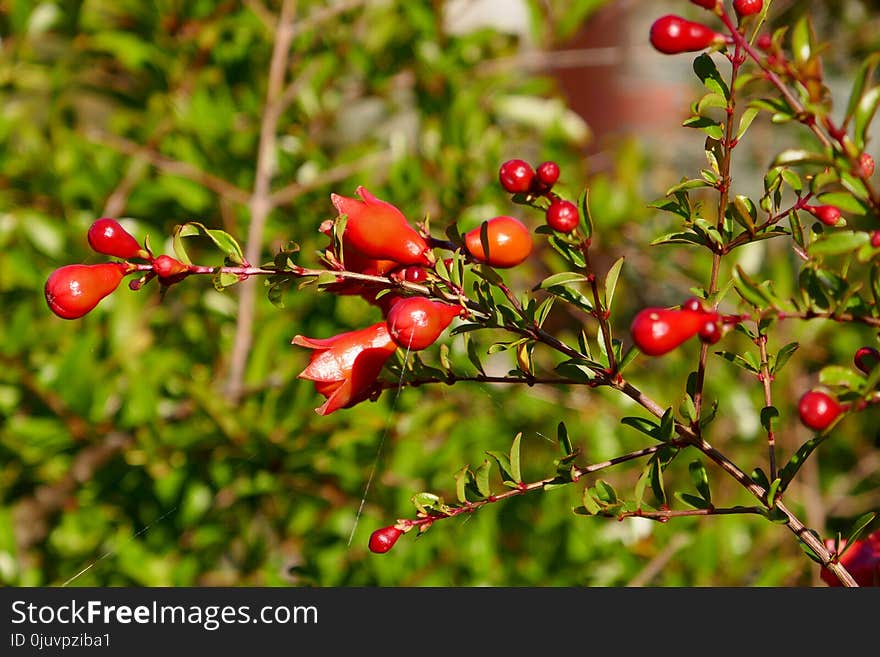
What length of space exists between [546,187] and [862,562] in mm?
293

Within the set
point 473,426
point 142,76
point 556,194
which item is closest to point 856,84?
point 556,194

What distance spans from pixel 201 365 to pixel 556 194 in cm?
81

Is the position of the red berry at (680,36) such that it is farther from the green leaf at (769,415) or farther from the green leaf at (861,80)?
the green leaf at (769,415)

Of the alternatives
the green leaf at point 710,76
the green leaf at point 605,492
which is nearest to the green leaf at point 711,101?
the green leaf at point 710,76

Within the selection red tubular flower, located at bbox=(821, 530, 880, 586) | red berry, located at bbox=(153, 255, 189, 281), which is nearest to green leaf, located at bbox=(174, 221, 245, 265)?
red berry, located at bbox=(153, 255, 189, 281)

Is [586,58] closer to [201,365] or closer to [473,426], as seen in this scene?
[473,426]

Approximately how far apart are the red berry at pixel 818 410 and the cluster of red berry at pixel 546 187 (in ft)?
0.49

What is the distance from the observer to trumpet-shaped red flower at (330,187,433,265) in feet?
1.66

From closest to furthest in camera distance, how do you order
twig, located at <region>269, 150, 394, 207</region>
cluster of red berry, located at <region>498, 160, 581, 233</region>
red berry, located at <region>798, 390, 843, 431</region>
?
red berry, located at <region>798, 390, 843, 431</region> < cluster of red berry, located at <region>498, 160, 581, 233</region> < twig, located at <region>269, 150, 394, 207</region>

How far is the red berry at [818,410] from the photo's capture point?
0.38 m

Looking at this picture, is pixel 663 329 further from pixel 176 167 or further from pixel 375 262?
pixel 176 167

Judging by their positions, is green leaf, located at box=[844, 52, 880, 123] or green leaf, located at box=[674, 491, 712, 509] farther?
green leaf, located at box=[674, 491, 712, 509]

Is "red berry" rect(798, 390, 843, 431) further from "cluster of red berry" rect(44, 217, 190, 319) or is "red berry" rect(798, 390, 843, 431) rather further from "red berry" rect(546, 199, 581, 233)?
"cluster of red berry" rect(44, 217, 190, 319)

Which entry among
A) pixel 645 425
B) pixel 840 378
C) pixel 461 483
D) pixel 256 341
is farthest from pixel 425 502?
pixel 256 341
